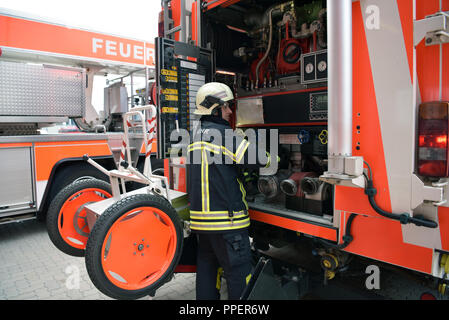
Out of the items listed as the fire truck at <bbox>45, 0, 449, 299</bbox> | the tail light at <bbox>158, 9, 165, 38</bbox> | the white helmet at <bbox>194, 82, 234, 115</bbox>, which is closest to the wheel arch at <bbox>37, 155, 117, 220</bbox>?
the fire truck at <bbox>45, 0, 449, 299</bbox>

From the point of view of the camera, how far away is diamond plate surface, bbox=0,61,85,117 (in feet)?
15.6

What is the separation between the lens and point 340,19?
1721 mm

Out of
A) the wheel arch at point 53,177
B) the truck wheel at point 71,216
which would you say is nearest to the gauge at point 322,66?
the truck wheel at point 71,216

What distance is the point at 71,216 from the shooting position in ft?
9.49

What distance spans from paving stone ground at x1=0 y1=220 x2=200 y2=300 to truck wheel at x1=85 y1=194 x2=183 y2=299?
1.15m

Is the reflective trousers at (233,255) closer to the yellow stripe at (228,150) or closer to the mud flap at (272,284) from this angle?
the mud flap at (272,284)

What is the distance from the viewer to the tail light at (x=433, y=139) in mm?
1659

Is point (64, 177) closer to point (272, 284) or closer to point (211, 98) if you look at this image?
point (211, 98)

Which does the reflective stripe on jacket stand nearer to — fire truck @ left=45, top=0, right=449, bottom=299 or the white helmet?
the white helmet

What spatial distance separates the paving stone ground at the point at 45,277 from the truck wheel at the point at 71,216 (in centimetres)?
80

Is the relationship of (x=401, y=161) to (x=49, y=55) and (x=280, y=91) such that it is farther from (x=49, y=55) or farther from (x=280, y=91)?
(x=49, y=55)

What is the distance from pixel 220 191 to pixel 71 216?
4.70 feet

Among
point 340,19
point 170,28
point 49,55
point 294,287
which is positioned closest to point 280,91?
point 170,28

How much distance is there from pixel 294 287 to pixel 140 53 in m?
7.26
